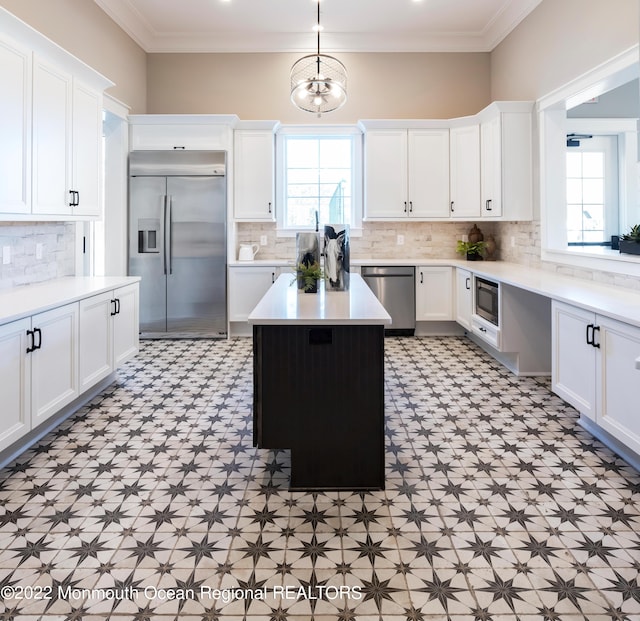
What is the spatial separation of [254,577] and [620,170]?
6.70 metres

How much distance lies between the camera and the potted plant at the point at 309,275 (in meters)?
3.33

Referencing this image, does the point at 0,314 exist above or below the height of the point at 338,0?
below

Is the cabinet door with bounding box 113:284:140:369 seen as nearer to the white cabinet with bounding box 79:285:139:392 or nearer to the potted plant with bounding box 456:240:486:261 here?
the white cabinet with bounding box 79:285:139:392

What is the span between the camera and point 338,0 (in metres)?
5.27

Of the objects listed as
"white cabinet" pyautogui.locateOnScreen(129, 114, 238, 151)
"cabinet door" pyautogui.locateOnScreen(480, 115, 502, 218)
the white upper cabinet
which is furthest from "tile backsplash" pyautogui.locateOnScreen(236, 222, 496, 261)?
the white upper cabinet

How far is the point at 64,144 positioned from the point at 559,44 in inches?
167

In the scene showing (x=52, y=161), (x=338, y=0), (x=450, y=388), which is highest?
(x=338, y=0)

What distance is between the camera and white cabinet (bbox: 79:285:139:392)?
3.39m

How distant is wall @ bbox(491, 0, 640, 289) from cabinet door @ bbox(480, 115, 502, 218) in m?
0.36

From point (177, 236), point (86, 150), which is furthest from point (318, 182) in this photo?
point (86, 150)

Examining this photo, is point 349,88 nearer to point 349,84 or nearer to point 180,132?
point 349,84

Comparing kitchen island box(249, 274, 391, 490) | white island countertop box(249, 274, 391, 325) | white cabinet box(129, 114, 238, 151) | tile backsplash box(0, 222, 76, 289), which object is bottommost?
kitchen island box(249, 274, 391, 490)

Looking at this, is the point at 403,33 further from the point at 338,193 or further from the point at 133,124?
the point at 133,124

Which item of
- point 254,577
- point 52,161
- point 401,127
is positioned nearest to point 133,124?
point 52,161
